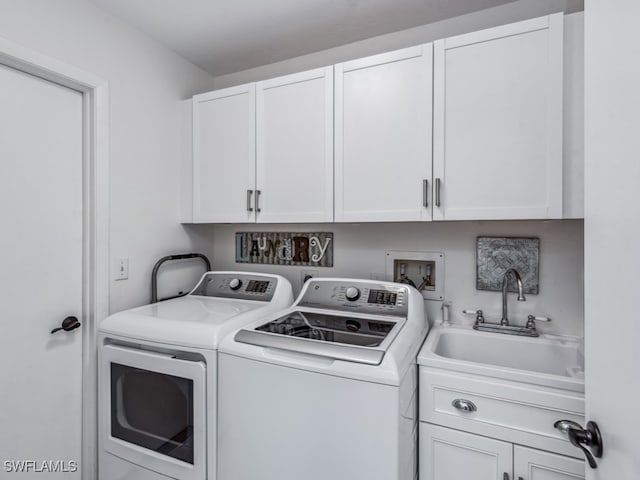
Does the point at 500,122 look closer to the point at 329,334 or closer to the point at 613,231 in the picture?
the point at 613,231

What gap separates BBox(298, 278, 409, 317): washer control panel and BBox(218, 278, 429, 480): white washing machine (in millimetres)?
171

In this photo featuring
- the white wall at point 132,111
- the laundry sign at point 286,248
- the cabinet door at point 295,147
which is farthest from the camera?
the laundry sign at point 286,248

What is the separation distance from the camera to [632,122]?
57 cm

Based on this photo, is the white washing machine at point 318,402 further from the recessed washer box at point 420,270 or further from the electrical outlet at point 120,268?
the electrical outlet at point 120,268

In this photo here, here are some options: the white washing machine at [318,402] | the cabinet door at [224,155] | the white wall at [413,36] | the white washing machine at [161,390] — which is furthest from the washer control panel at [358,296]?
the white wall at [413,36]

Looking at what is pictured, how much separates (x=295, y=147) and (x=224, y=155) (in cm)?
48

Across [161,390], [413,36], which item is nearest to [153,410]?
[161,390]

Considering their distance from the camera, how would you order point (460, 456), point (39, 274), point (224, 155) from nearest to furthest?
point (460, 456) < point (39, 274) < point (224, 155)

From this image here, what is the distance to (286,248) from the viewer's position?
6.97 ft

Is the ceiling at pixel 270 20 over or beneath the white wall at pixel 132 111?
over

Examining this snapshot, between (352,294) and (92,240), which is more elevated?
(92,240)

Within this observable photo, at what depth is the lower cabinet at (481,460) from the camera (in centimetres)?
108

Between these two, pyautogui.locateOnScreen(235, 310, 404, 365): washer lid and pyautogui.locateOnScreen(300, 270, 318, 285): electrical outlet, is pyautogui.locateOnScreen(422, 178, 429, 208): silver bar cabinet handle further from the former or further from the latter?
pyautogui.locateOnScreen(300, 270, 318, 285): electrical outlet

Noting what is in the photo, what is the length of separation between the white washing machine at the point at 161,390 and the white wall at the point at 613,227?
1183 millimetres
